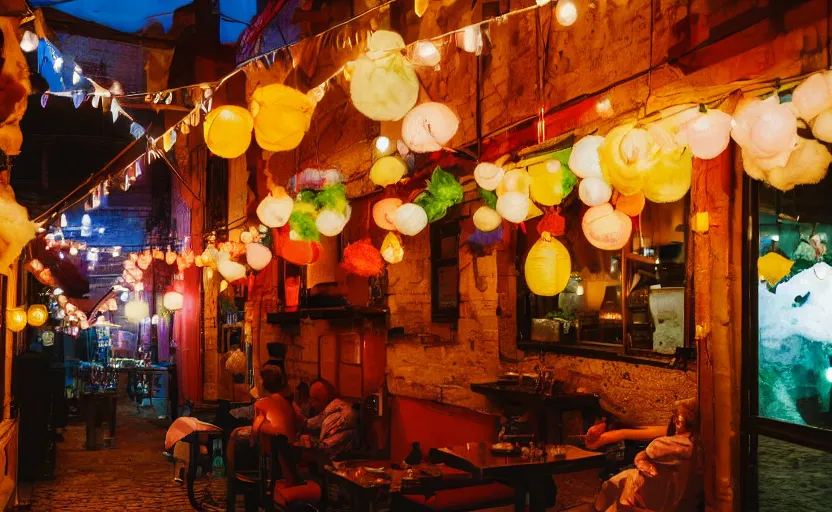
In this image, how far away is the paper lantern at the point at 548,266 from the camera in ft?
21.8

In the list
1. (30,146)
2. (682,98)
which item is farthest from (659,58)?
(30,146)

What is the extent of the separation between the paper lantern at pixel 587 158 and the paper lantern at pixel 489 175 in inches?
40.0

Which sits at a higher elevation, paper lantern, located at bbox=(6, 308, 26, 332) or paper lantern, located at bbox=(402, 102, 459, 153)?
paper lantern, located at bbox=(402, 102, 459, 153)

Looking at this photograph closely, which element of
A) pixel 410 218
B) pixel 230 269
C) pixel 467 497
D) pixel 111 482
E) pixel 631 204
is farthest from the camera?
pixel 230 269

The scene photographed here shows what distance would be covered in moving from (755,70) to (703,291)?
1.65m

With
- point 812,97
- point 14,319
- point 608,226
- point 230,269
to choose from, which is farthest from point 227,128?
point 230,269

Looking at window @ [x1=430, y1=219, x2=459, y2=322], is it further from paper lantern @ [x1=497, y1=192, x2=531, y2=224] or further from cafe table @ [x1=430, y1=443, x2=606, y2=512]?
cafe table @ [x1=430, y1=443, x2=606, y2=512]

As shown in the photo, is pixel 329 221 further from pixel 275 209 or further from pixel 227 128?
pixel 227 128

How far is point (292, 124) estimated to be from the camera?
20.4ft

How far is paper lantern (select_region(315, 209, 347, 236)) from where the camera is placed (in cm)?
952

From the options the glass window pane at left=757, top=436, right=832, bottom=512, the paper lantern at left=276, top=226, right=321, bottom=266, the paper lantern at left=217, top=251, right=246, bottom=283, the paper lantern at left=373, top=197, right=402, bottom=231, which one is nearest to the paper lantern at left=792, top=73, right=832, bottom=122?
the glass window pane at left=757, top=436, right=832, bottom=512

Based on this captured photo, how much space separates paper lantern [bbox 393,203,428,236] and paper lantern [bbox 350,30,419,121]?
1.69m

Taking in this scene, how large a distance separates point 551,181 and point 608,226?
30.2 inches

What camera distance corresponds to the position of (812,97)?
174 inches
